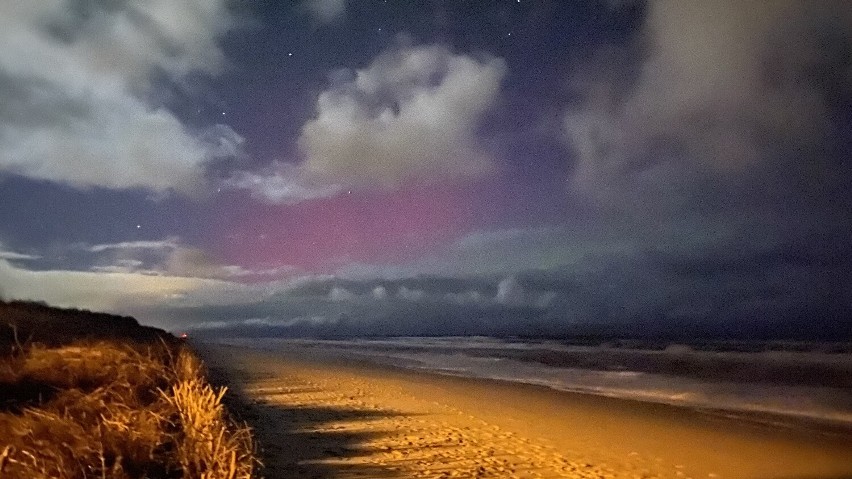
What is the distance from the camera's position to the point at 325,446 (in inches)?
397

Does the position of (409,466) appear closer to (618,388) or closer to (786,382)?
(618,388)

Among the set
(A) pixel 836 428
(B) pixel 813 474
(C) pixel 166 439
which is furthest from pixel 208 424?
(A) pixel 836 428

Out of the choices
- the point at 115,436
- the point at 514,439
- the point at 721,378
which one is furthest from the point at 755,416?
the point at 115,436

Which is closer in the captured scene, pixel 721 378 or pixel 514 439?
pixel 514 439

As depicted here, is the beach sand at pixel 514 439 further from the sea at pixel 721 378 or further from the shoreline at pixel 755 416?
the sea at pixel 721 378

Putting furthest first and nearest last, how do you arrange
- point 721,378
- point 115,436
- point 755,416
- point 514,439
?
1. point 721,378
2. point 755,416
3. point 514,439
4. point 115,436

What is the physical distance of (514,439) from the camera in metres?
11.4

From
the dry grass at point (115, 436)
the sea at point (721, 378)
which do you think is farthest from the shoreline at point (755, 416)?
the dry grass at point (115, 436)

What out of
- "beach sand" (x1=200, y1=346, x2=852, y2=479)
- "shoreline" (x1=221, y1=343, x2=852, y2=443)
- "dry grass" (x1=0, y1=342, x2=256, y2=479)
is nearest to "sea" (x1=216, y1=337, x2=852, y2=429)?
"shoreline" (x1=221, y1=343, x2=852, y2=443)

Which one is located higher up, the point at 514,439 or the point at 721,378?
the point at 721,378

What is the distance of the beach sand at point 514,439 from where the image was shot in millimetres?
9164

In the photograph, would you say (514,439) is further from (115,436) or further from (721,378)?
(721,378)

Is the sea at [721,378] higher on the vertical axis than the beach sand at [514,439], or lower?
higher

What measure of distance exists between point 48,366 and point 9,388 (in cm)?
108
